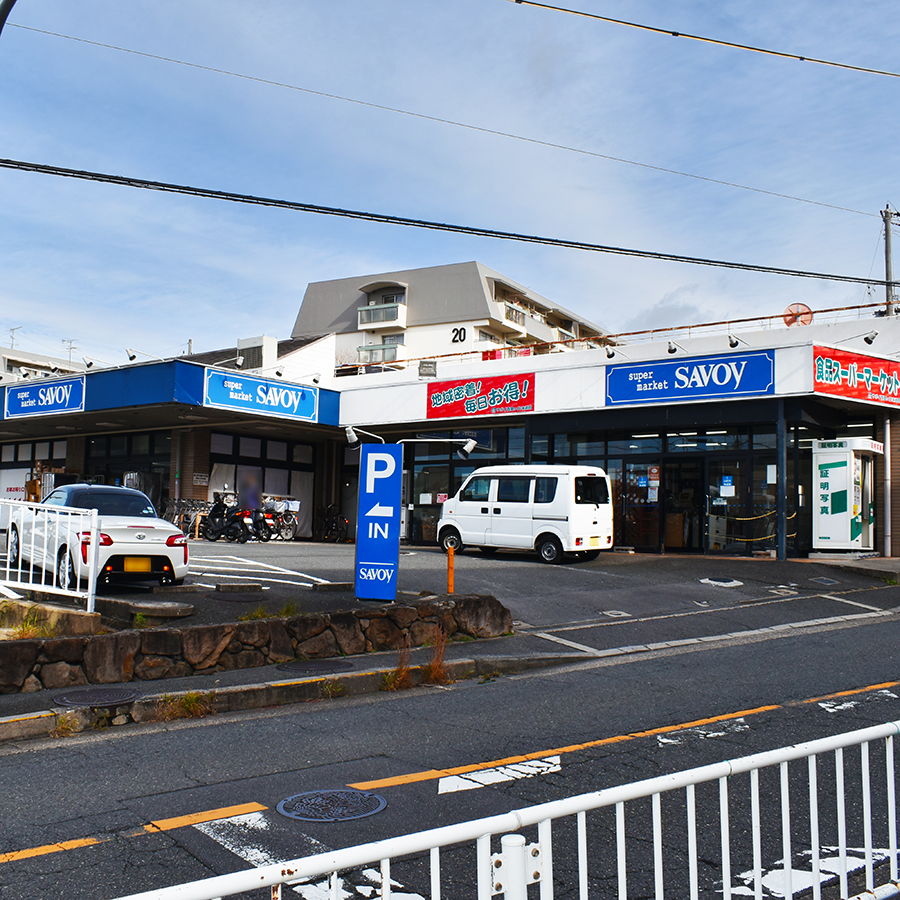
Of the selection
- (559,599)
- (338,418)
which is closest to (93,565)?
(559,599)

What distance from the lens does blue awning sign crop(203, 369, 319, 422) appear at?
23.9 metres

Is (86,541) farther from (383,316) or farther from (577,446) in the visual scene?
(383,316)

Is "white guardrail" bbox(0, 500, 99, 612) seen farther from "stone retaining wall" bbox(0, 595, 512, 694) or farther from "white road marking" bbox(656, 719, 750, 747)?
"white road marking" bbox(656, 719, 750, 747)

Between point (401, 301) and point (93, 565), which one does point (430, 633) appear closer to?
point (93, 565)

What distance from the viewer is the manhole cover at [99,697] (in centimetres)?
730

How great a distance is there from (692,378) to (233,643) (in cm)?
1479

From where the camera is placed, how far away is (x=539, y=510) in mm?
18750

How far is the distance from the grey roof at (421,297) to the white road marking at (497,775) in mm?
54720

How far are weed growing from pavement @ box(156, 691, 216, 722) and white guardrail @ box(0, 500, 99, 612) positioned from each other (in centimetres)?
229

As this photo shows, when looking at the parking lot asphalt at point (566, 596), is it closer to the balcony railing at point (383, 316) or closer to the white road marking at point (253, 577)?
the white road marking at point (253, 577)

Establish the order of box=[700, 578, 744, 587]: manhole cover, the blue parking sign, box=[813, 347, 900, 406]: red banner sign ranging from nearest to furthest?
the blue parking sign
box=[700, 578, 744, 587]: manhole cover
box=[813, 347, 900, 406]: red banner sign

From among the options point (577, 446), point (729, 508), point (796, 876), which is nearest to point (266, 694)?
point (796, 876)

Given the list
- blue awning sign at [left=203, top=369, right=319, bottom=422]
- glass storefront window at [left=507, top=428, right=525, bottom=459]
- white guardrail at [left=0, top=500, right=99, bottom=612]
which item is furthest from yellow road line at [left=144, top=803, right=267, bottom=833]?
glass storefront window at [left=507, top=428, right=525, bottom=459]

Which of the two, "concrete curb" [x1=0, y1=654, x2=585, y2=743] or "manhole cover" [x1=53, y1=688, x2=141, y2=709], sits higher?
"manhole cover" [x1=53, y1=688, x2=141, y2=709]
